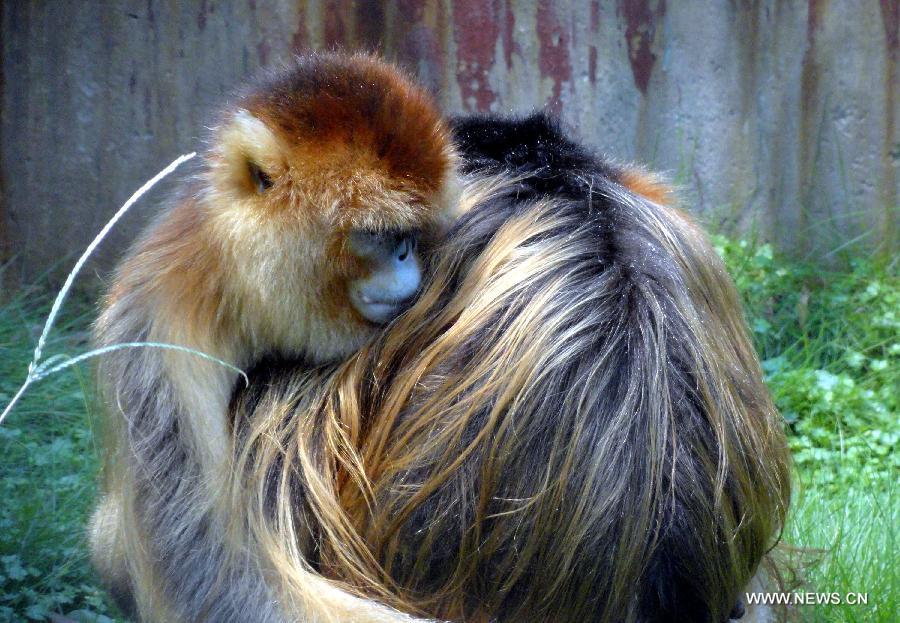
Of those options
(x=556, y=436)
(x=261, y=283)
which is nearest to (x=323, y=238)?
(x=261, y=283)

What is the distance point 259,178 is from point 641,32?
3253mm

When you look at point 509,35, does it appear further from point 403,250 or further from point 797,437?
point 403,250

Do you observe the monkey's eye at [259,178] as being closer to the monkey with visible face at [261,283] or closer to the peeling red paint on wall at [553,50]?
the monkey with visible face at [261,283]

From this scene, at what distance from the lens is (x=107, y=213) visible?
18.1ft

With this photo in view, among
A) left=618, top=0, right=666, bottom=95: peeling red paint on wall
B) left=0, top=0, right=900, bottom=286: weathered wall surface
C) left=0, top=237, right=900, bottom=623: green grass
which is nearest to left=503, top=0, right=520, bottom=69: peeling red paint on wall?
A: left=0, top=0, right=900, bottom=286: weathered wall surface

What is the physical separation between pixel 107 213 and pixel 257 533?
355cm

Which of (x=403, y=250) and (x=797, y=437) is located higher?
(x=403, y=250)

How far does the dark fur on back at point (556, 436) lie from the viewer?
7.41ft

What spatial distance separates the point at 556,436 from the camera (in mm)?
2264

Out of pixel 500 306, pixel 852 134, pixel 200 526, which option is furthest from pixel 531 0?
pixel 200 526

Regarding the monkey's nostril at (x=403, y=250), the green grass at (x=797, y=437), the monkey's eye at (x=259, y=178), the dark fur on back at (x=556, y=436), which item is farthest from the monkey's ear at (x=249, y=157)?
the green grass at (x=797, y=437)

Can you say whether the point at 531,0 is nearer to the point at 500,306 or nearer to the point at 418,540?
the point at 500,306

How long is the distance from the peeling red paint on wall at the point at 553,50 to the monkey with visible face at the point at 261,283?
2756mm

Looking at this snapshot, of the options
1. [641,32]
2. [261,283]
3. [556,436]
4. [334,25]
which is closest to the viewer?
[556,436]
